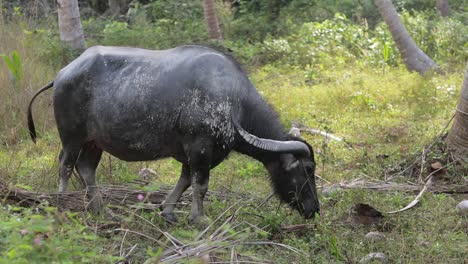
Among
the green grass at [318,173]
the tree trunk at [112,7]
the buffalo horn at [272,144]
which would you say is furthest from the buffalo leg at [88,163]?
the tree trunk at [112,7]

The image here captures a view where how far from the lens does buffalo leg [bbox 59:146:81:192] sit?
5.63 metres

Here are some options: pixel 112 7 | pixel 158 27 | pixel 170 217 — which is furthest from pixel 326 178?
pixel 112 7

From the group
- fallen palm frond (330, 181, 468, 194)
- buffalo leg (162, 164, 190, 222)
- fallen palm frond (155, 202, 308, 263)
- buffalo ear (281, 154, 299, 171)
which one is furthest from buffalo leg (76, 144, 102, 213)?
fallen palm frond (330, 181, 468, 194)

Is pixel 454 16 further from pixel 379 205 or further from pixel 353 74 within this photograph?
pixel 379 205

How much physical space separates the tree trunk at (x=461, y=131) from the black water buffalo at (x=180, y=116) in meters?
2.00

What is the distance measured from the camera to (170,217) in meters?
5.50

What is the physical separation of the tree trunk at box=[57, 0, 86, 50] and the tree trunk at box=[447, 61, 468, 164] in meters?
5.82

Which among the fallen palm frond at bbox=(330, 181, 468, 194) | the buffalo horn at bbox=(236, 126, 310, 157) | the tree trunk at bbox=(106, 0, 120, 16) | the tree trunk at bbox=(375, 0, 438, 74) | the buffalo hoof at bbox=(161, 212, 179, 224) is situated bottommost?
the tree trunk at bbox=(106, 0, 120, 16)

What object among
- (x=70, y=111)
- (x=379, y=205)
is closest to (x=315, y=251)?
(x=379, y=205)

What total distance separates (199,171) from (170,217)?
50 cm

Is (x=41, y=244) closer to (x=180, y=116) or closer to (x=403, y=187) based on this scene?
(x=180, y=116)

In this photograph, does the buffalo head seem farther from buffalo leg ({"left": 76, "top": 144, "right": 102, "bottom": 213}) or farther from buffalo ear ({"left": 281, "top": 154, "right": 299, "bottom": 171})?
buffalo leg ({"left": 76, "top": 144, "right": 102, "bottom": 213})

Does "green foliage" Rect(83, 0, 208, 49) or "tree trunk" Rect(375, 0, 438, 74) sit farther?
"green foliage" Rect(83, 0, 208, 49)

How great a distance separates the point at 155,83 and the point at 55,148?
272 centimetres
